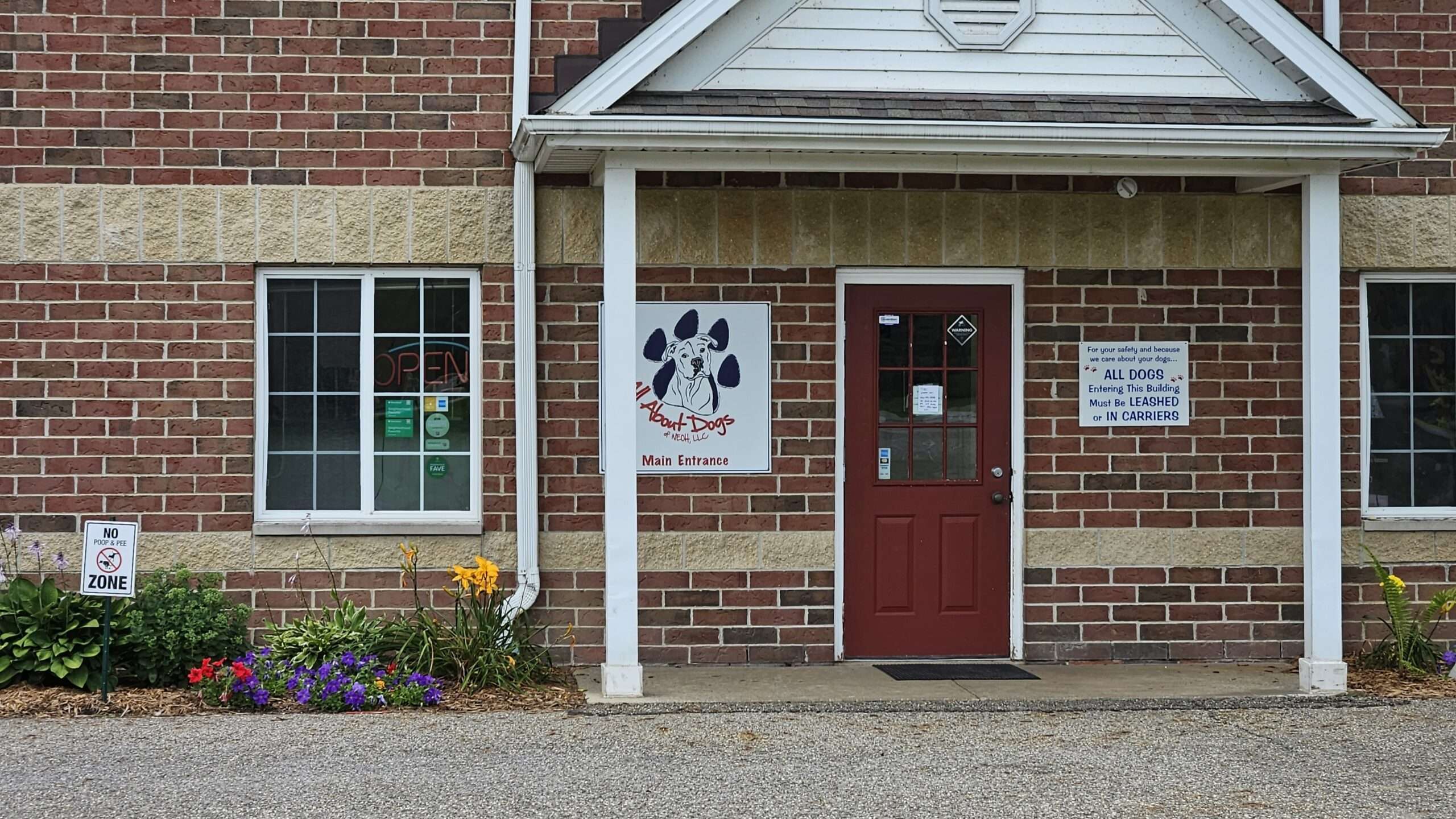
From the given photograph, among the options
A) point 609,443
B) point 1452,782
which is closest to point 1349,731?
point 1452,782

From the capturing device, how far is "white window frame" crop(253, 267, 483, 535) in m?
9.16

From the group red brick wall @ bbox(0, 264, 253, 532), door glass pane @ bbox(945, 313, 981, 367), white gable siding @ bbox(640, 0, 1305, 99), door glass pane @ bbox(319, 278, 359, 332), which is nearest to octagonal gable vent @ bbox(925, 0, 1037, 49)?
white gable siding @ bbox(640, 0, 1305, 99)

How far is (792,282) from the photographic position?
9.33 m

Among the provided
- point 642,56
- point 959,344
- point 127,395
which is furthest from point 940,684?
point 127,395

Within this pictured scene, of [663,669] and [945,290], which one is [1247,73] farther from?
[663,669]

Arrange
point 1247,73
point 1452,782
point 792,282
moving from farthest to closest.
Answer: point 792,282, point 1247,73, point 1452,782

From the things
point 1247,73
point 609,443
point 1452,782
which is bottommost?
point 1452,782

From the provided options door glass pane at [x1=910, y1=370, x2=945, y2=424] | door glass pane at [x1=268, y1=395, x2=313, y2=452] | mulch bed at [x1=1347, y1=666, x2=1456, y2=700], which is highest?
door glass pane at [x1=910, y1=370, x2=945, y2=424]

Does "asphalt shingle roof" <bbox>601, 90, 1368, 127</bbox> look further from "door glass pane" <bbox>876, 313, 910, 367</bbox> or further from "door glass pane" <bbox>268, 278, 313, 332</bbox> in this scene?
"door glass pane" <bbox>268, 278, 313, 332</bbox>

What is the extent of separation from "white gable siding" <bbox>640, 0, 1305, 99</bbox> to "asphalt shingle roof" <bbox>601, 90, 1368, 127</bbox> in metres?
0.08

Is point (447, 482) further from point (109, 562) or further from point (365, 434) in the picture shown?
point (109, 562)

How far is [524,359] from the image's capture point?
360 inches

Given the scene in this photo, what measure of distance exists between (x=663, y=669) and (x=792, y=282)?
237cm

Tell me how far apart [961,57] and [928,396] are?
2023mm
